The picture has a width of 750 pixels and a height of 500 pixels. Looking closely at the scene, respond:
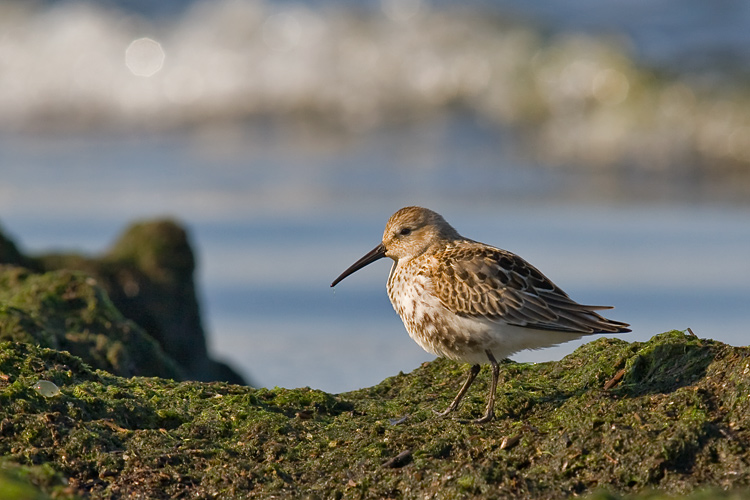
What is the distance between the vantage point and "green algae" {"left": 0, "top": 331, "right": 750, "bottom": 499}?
4730 millimetres

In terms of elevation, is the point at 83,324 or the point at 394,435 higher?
the point at 83,324

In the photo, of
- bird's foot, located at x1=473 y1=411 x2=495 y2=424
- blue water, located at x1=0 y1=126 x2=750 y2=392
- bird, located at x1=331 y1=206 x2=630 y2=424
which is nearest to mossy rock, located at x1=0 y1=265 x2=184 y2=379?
bird, located at x1=331 y1=206 x2=630 y2=424

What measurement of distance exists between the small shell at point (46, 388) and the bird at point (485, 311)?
196 cm

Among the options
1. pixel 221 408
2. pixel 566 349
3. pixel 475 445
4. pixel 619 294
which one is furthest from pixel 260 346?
pixel 475 445

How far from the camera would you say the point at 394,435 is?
17.6ft

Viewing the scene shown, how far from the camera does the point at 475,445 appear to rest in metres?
5.16

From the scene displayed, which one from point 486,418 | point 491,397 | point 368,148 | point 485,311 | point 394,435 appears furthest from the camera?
point 368,148

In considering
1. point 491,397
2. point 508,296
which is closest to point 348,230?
point 508,296

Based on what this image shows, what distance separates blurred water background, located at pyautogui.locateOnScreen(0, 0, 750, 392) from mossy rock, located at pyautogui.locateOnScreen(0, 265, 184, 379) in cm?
248

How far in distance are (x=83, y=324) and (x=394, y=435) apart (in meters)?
2.94

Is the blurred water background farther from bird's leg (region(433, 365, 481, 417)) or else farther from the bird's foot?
the bird's foot

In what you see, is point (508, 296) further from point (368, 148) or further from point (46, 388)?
point (368, 148)

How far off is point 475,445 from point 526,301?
1083 millimetres

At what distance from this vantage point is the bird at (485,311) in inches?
232
